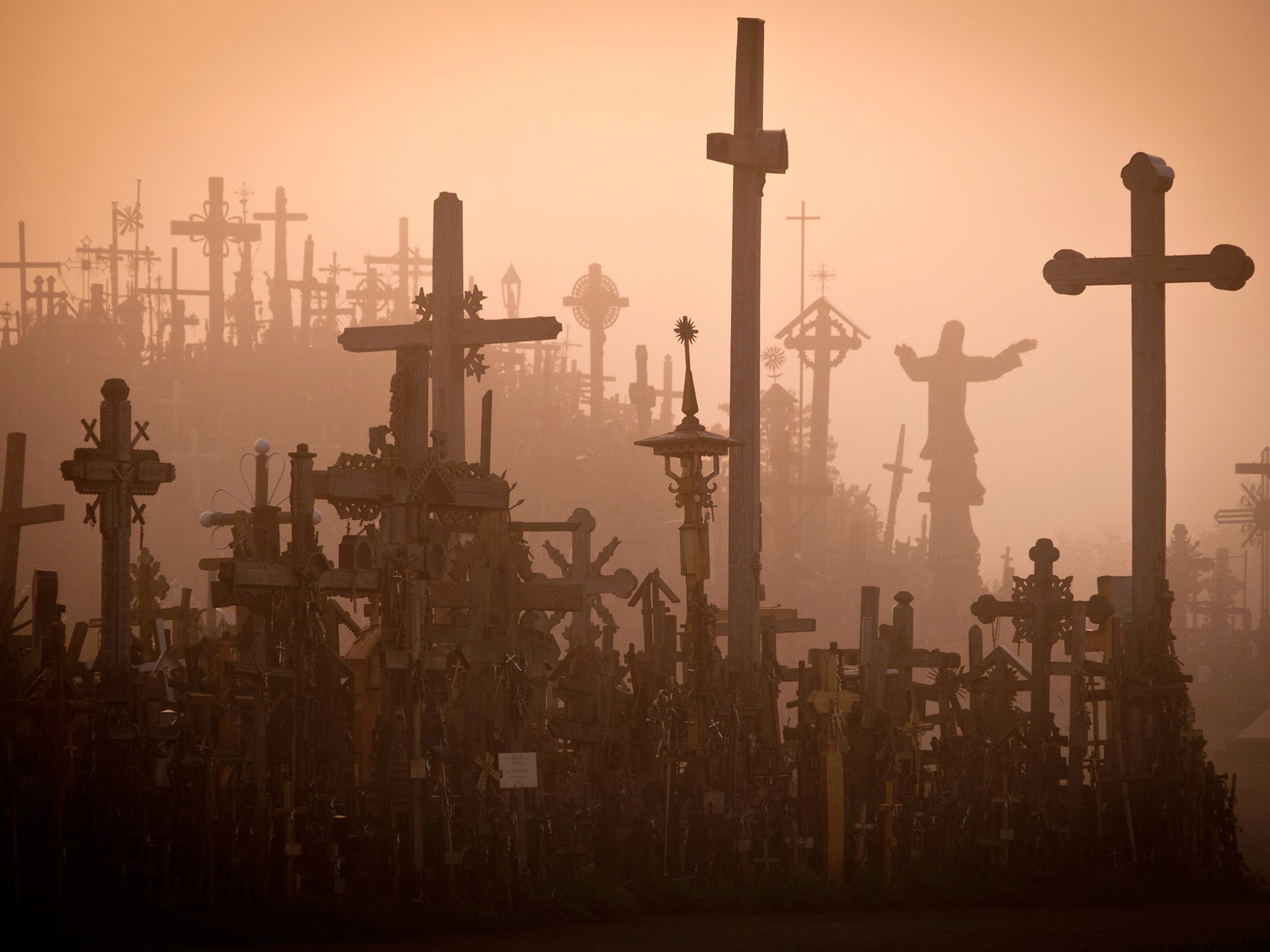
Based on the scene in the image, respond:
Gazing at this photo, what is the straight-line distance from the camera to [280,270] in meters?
46.6

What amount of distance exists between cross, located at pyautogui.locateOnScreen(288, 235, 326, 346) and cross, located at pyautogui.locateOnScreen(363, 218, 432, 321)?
1.61m

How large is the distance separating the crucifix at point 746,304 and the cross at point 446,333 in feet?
6.52

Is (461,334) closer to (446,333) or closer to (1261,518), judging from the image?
(446,333)

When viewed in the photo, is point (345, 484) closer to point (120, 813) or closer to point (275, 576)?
point (275, 576)

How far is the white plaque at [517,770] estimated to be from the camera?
467 inches

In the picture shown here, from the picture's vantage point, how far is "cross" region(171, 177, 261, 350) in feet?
141

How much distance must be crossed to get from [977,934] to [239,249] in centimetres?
3663

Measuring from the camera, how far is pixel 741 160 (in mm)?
15430

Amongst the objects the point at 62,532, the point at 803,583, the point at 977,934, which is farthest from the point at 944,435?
the point at 977,934

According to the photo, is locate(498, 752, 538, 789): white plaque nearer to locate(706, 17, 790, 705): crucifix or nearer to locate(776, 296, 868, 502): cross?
locate(706, 17, 790, 705): crucifix

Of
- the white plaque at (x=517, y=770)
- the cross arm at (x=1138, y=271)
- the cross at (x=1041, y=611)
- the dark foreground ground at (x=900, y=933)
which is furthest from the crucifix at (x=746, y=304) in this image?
the white plaque at (x=517, y=770)

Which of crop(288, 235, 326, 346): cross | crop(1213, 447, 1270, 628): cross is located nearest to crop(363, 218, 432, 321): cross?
crop(288, 235, 326, 346): cross

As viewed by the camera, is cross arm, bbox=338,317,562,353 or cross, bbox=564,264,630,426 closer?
cross arm, bbox=338,317,562,353

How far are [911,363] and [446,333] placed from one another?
31.4 meters
